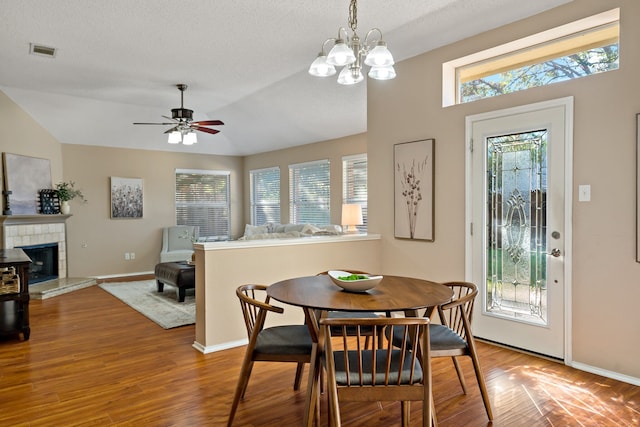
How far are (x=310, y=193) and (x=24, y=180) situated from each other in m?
4.38

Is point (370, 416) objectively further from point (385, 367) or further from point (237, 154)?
point (237, 154)

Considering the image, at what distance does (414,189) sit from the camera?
4.25m

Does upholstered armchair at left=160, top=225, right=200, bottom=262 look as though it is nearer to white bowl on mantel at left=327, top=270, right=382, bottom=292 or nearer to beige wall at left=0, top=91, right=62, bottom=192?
beige wall at left=0, top=91, right=62, bottom=192

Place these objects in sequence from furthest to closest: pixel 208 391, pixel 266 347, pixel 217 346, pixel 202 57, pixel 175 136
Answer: pixel 175 136 → pixel 202 57 → pixel 217 346 → pixel 208 391 → pixel 266 347

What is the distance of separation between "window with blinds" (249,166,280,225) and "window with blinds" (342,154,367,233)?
2.01 meters

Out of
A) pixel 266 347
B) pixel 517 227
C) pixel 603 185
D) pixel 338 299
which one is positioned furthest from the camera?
pixel 517 227

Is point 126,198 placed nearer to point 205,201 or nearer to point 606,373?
point 205,201

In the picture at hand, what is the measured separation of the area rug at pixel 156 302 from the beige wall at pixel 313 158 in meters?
A: 2.68

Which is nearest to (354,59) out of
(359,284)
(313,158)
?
(359,284)

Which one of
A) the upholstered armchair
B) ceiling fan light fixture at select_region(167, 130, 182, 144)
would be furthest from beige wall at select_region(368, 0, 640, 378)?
the upholstered armchair

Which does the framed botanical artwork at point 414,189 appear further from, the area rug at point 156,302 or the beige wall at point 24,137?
the beige wall at point 24,137

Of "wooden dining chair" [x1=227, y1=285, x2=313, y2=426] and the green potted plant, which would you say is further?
the green potted plant

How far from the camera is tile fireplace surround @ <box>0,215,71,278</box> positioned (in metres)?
5.91

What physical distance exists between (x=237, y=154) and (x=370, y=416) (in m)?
7.45
